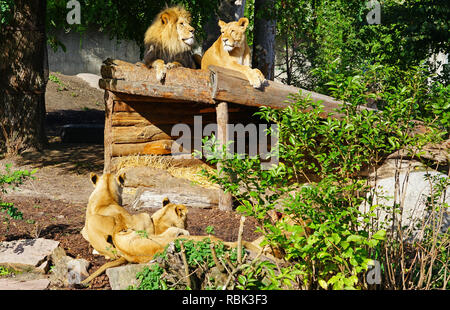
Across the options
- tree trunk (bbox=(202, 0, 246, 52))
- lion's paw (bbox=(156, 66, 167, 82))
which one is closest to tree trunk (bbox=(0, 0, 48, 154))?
lion's paw (bbox=(156, 66, 167, 82))

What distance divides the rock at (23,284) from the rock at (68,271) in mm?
115

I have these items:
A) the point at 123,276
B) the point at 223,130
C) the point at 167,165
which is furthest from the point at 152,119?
the point at 123,276

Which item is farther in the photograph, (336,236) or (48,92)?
(48,92)

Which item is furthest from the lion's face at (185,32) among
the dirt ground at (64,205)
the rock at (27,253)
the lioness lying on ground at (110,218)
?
the rock at (27,253)

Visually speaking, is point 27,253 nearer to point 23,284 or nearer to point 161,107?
point 23,284

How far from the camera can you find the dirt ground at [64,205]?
6.54m

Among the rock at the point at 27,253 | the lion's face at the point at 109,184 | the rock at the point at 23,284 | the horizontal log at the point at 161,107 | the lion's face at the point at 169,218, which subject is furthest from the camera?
the horizontal log at the point at 161,107

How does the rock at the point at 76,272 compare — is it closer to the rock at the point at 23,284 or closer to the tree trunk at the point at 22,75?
the rock at the point at 23,284

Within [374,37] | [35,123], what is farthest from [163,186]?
[374,37]

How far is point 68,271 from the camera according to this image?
5.28 metres

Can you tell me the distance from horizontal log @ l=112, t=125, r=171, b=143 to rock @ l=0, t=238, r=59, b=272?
328cm

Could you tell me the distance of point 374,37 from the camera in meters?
13.5
